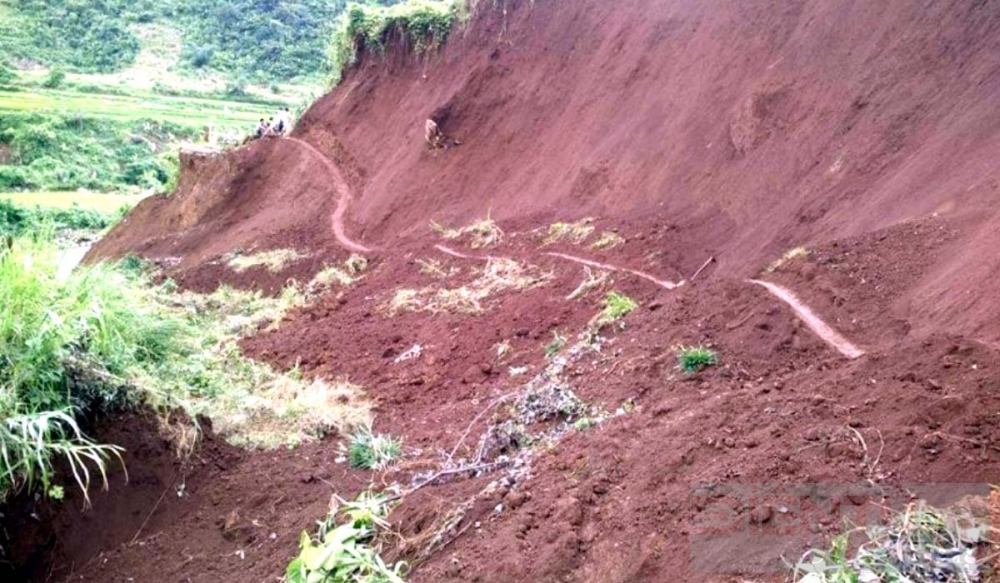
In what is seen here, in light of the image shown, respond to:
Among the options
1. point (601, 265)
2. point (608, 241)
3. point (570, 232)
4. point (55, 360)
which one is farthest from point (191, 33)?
point (55, 360)

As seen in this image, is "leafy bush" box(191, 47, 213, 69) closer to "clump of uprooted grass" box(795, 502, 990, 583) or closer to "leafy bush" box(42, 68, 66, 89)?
"leafy bush" box(42, 68, 66, 89)

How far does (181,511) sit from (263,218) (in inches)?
517

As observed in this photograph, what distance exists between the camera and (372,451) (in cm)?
598

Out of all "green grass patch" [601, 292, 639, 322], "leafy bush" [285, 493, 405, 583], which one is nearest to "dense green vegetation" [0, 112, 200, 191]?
"green grass patch" [601, 292, 639, 322]

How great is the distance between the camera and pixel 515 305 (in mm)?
9219

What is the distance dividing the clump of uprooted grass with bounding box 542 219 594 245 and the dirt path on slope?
3.91 metres

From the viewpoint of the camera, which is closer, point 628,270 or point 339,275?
point 628,270

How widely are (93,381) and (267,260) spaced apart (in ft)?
31.0

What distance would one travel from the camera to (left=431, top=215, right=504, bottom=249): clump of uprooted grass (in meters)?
12.0

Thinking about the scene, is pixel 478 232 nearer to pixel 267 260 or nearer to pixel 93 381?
pixel 267 260

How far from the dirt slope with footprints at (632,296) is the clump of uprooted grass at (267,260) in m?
0.22

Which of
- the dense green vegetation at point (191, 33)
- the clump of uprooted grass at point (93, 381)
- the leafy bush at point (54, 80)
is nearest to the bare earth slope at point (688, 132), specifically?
the clump of uprooted grass at point (93, 381)

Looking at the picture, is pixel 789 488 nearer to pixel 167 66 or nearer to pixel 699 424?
pixel 699 424

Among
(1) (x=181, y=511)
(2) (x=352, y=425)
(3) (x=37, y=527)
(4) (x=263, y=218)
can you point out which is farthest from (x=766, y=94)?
(4) (x=263, y=218)
